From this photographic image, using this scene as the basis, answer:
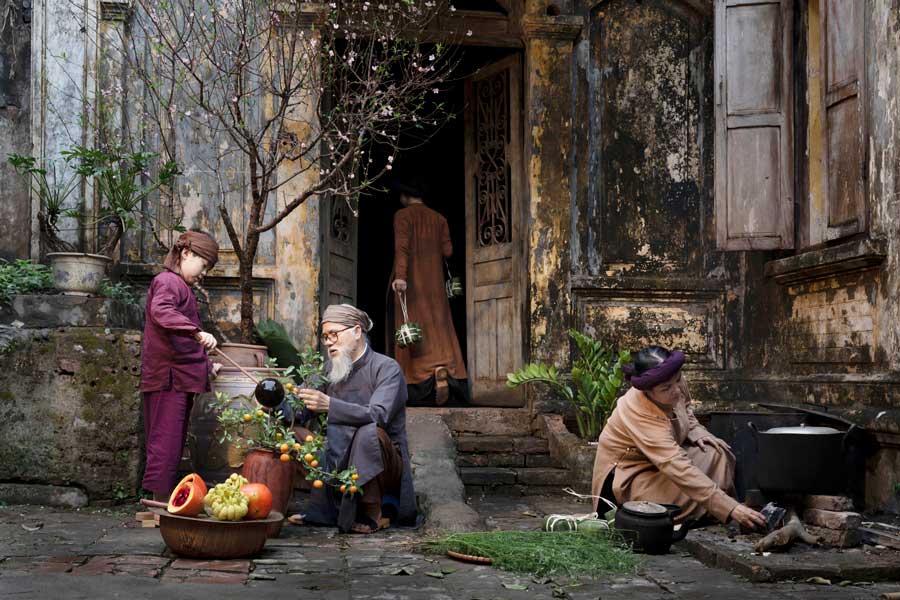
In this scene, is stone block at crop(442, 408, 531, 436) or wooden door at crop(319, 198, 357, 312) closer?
stone block at crop(442, 408, 531, 436)

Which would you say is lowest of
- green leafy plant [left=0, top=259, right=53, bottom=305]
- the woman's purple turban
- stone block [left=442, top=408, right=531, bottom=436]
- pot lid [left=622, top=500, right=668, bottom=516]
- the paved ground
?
the paved ground

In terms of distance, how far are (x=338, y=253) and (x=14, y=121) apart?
2928 mm

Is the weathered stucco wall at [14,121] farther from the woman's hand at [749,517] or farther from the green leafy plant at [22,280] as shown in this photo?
the woman's hand at [749,517]

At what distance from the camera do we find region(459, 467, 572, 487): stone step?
7.97 metres

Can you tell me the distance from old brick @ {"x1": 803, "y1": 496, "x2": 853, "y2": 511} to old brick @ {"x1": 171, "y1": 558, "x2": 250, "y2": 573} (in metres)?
3.00

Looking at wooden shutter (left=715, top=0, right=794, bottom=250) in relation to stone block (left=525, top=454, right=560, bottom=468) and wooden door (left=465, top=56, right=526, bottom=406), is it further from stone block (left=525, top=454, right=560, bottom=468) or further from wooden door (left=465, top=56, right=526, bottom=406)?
stone block (left=525, top=454, right=560, bottom=468)

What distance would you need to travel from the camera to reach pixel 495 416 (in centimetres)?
870

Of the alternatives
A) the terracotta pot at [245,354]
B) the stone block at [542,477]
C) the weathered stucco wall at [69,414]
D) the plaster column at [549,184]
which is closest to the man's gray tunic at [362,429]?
the terracotta pot at [245,354]

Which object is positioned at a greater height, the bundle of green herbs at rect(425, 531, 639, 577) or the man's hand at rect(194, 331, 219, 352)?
the man's hand at rect(194, 331, 219, 352)

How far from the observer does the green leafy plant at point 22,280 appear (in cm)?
725

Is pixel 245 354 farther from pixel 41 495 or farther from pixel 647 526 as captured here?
pixel 647 526

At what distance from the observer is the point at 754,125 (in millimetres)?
8305

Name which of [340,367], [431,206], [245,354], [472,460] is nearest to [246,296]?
[245,354]

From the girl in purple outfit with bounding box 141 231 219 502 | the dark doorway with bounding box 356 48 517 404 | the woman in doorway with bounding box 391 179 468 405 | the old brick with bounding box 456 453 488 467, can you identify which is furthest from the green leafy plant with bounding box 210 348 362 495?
the dark doorway with bounding box 356 48 517 404
